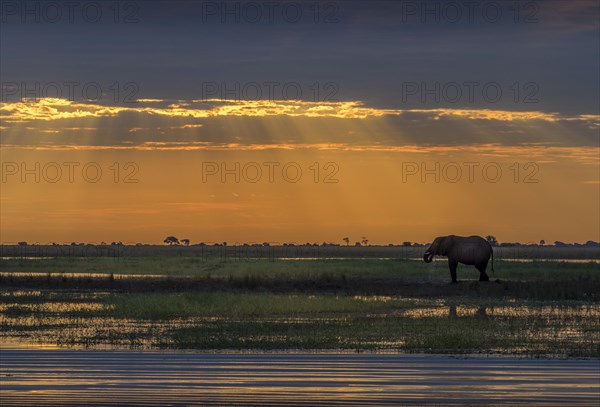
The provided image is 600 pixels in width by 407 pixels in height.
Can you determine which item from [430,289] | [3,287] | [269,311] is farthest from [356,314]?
[3,287]

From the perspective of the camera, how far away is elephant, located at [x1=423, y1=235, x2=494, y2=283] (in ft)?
184

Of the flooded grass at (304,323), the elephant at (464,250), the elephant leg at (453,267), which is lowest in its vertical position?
the flooded grass at (304,323)

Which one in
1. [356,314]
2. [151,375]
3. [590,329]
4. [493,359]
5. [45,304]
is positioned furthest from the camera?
[45,304]

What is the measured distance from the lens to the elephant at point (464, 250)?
56062mm

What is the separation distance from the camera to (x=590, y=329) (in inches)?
1088

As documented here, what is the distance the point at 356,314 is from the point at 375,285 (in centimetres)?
1652

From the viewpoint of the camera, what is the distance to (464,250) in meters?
56.8

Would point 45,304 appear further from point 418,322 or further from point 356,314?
point 418,322

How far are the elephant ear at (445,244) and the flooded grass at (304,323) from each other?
17.0 meters

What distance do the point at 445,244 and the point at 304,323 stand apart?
99.4ft

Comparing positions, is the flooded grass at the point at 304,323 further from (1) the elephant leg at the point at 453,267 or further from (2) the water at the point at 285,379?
(1) the elephant leg at the point at 453,267

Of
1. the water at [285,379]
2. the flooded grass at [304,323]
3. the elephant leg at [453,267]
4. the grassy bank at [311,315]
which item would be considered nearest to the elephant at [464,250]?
the elephant leg at [453,267]

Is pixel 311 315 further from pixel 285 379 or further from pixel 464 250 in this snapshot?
→ pixel 464 250

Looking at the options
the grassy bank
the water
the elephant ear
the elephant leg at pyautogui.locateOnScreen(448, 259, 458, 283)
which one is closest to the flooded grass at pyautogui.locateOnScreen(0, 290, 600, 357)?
the grassy bank
